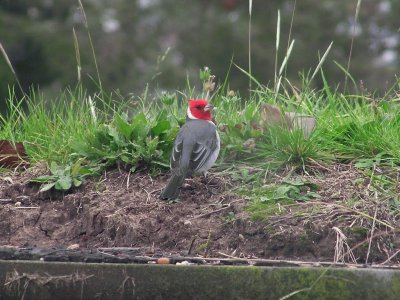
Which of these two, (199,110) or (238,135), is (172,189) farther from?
(199,110)

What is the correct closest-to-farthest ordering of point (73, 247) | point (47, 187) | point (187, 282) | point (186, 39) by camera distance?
point (187, 282) < point (73, 247) < point (47, 187) < point (186, 39)

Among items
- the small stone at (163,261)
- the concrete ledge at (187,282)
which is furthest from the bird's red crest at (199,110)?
the concrete ledge at (187,282)

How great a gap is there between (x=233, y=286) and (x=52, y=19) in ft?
43.0

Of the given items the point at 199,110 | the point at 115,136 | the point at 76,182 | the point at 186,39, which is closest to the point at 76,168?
the point at 76,182

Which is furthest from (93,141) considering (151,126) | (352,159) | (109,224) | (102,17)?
(102,17)

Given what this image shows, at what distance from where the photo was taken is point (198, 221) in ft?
13.6

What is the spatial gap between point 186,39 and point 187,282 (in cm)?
1472

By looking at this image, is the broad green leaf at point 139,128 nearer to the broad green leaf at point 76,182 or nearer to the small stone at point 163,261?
the broad green leaf at point 76,182

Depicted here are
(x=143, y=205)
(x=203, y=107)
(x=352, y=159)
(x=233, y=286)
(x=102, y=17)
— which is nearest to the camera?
(x=233, y=286)

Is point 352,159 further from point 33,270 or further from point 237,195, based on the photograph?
point 33,270

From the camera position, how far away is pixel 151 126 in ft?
15.5

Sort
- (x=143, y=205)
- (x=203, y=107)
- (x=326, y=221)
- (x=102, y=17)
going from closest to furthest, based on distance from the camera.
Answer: (x=326, y=221) < (x=143, y=205) < (x=203, y=107) < (x=102, y=17)

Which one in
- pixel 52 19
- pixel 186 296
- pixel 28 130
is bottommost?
pixel 52 19

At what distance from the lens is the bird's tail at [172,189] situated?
14.2 feet
